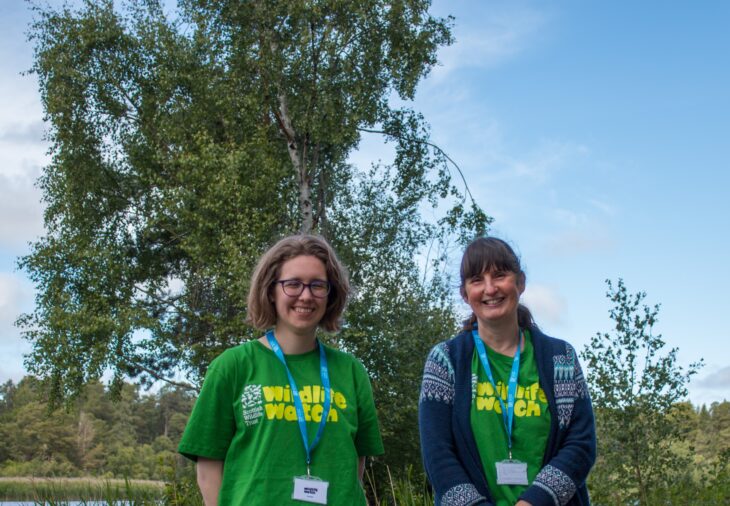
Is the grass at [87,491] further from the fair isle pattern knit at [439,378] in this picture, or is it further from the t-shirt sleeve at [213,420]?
the fair isle pattern knit at [439,378]

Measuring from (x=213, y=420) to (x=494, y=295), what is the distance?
3.57 feet

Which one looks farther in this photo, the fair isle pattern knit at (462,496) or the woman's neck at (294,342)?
the woman's neck at (294,342)

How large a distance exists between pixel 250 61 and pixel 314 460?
14765 mm

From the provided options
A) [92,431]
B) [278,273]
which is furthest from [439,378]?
[92,431]

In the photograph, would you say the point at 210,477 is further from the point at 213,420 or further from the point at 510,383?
the point at 510,383

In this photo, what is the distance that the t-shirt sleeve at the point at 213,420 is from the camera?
2.76 metres

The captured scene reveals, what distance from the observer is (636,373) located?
8.82m

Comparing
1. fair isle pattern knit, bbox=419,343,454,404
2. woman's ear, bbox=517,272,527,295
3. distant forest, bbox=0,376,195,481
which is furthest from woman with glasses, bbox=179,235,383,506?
distant forest, bbox=0,376,195,481

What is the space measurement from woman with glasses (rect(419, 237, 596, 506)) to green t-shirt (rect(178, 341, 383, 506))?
32 centimetres

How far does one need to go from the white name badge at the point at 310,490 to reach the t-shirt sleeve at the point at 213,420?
11.3 inches

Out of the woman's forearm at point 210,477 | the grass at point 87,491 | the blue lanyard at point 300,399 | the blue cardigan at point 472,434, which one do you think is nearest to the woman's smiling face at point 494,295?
the blue cardigan at point 472,434

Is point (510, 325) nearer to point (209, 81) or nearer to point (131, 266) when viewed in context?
point (209, 81)

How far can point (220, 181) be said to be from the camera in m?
16.0

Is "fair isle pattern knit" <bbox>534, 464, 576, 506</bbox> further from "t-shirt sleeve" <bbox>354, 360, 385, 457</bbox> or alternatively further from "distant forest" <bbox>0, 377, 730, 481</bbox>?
"distant forest" <bbox>0, 377, 730, 481</bbox>
